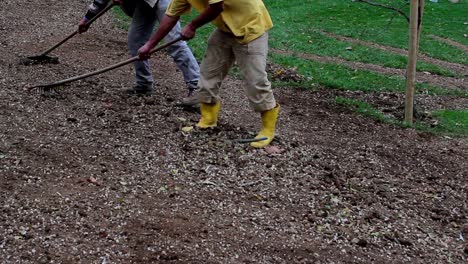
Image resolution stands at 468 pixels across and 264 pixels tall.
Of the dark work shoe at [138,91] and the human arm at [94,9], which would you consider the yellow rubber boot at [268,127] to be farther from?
the human arm at [94,9]

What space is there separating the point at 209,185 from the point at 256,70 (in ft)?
3.63

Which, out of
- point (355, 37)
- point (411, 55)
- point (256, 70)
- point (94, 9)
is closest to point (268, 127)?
point (256, 70)

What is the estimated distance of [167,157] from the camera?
504 cm

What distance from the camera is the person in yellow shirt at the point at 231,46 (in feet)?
16.6

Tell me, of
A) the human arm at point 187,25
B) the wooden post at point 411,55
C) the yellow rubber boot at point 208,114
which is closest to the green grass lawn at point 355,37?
the wooden post at point 411,55

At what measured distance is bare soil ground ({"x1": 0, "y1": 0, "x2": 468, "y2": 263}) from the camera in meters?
3.83

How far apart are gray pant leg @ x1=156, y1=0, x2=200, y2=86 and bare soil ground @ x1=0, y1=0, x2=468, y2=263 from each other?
Answer: 397mm

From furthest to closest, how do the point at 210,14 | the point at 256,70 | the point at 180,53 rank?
the point at 180,53
the point at 256,70
the point at 210,14

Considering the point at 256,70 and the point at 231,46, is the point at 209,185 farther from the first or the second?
the point at 231,46

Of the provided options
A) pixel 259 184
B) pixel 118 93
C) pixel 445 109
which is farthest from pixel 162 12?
pixel 445 109

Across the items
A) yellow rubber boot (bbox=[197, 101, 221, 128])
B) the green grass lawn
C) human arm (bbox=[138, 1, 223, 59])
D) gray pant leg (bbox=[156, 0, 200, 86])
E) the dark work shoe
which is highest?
human arm (bbox=[138, 1, 223, 59])

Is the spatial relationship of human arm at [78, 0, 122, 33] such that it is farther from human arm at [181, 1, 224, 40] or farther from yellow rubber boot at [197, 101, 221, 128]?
human arm at [181, 1, 224, 40]

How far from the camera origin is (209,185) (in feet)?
15.3

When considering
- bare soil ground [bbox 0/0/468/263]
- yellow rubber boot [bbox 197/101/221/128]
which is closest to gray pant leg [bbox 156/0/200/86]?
bare soil ground [bbox 0/0/468/263]
